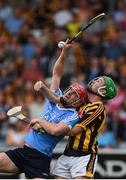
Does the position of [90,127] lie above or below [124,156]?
above

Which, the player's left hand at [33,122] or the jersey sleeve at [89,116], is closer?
the player's left hand at [33,122]

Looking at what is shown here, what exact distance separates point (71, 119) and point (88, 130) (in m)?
0.25

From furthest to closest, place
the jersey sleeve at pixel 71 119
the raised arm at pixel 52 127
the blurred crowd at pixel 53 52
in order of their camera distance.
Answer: the blurred crowd at pixel 53 52, the jersey sleeve at pixel 71 119, the raised arm at pixel 52 127

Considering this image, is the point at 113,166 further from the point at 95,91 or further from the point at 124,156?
the point at 95,91

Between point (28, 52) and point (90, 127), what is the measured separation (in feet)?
24.3

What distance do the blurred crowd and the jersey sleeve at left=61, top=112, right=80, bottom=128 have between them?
14.4 feet

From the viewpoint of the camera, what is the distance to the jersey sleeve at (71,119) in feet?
31.7

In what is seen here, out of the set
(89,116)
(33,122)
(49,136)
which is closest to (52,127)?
(33,122)

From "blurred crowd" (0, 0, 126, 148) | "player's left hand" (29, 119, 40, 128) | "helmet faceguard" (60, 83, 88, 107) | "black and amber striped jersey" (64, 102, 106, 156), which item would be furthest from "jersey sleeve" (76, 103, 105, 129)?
"blurred crowd" (0, 0, 126, 148)

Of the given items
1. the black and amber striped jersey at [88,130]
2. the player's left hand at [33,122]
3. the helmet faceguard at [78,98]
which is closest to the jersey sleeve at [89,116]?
the black and amber striped jersey at [88,130]

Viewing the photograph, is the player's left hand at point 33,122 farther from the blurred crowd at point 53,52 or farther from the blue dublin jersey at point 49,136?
the blurred crowd at point 53,52

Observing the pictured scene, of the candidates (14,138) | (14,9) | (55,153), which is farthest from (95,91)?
(14,9)

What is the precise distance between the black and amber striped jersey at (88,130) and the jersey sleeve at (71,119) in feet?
0.15

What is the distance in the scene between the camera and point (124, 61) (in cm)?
1602
